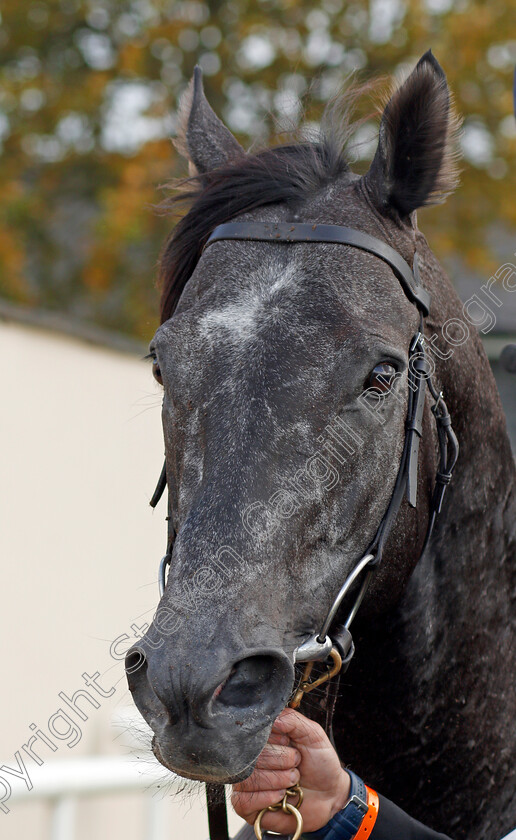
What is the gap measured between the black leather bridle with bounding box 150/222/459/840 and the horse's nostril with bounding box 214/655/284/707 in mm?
178

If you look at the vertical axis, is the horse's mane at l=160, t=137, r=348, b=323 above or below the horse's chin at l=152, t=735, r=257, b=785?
above

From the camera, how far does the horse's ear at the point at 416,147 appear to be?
253cm

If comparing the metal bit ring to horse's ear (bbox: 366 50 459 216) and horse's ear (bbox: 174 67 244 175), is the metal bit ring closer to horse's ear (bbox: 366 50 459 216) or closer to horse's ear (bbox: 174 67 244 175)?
horse's ear (bbox: 366 50 459 216)

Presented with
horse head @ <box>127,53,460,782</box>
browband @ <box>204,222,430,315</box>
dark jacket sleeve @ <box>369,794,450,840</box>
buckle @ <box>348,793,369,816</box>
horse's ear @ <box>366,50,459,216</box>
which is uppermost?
horse's ear @ <box>366,50,459,216</box>

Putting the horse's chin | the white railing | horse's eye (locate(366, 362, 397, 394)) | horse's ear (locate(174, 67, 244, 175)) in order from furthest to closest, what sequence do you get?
the white railing < horse's ear (locate(174, 67, 244, 175)) < horse's eye (locate(366, 362, 397, 394)) < the horse's chin

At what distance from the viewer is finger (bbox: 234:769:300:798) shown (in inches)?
83.7

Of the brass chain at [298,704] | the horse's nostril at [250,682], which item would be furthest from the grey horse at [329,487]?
the brass chain at [298,704]

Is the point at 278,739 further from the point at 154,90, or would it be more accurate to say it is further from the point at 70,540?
the point at 154,90

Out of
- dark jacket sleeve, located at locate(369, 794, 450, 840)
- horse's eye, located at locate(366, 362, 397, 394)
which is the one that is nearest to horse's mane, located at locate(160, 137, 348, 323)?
horse's eye, located at locate(366, 362, 397, 394)

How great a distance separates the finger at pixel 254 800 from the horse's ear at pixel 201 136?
1.87 meters

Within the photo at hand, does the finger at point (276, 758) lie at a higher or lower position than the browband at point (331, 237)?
lower

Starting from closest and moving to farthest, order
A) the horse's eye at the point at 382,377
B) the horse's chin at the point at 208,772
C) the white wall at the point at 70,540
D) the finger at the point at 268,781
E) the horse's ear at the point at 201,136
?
the horse's chin at the point at 208,772
the finger at the point at 268,781
the horse's eye at the point at 382,377
the horse's ear at the point at 201,136
the white wall at the point at 70,540

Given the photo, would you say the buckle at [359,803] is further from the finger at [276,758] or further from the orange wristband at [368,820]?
the finger at [276,758]

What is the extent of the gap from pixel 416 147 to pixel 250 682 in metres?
1.57
